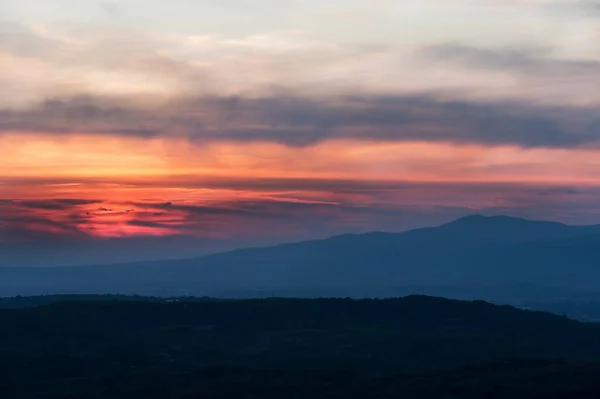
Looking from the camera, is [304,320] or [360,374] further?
[304,320]

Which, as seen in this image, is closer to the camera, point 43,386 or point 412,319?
point 43,386

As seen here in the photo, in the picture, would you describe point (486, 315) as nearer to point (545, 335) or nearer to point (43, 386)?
point (545, 335)

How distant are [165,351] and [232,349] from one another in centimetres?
1020

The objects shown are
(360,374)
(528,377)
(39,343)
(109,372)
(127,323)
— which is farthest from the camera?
(127,323)

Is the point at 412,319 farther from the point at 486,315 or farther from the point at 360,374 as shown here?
the point at 360,374

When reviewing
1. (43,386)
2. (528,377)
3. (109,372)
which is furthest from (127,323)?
(528,377)

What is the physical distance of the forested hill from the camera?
389 feet

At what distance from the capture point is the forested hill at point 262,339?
4670 inches

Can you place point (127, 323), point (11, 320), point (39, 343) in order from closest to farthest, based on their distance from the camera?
1. point (39, 343)
2. point (11, 320)
3. point (127, 323)

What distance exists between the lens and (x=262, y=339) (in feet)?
483

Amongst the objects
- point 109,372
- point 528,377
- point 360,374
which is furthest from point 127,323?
point 528,377

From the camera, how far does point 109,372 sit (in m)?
122

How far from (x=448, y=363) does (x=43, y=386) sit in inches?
2010

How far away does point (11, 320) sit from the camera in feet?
480
